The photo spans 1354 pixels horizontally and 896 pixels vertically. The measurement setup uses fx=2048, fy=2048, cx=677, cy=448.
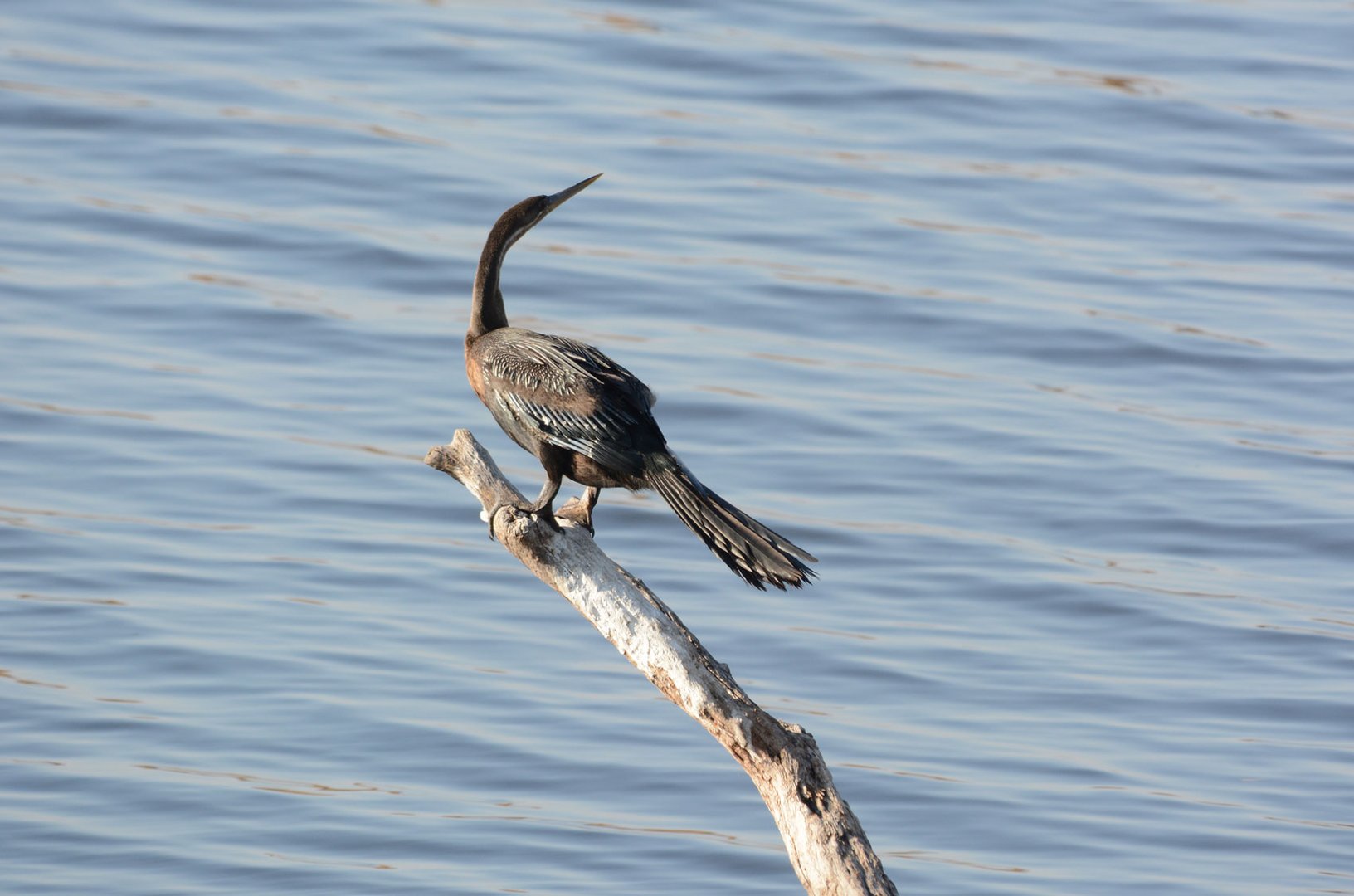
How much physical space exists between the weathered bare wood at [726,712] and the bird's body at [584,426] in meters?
0.19

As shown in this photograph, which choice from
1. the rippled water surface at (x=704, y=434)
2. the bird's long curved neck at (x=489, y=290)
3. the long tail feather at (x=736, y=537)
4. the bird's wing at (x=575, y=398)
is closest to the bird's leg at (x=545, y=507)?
the bird's wing at (x=575, y=398)

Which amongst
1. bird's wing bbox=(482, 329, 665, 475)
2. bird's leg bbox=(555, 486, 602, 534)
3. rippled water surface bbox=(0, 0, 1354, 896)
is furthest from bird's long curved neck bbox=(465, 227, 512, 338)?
rippled water surface bbox=(0, 0, 1354, 896)

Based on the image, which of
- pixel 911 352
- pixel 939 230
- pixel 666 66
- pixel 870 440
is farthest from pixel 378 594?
pixel 666 66

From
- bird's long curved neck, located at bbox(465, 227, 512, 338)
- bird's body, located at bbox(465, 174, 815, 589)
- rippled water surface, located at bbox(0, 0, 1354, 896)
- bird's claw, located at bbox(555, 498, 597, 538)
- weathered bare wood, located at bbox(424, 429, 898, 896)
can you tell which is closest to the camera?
weathered bare wood, located at bbox(424, 429, 898, 896)

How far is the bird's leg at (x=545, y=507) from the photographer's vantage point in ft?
19.5

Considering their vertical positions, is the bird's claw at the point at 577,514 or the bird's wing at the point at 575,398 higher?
the bird's wing at the point at 575,398

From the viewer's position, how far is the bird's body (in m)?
5.61

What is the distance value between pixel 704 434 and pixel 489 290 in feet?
22.9

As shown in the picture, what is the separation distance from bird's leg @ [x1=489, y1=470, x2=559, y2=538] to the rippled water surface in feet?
10.6

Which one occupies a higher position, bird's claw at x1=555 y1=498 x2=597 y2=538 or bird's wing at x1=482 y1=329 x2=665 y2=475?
bird's wing at x1=482 y1=329 x2=665 y2=475

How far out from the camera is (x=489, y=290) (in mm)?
6562

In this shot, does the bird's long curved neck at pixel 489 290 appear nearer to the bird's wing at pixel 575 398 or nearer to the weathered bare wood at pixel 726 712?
the bird's wing at pixel 575 398

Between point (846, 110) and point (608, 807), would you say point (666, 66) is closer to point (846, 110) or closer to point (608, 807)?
point (846, 110)

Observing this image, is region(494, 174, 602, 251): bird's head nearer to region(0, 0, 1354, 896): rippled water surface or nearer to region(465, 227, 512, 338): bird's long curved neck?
region(465, 227, 512, 338): bird's long curved neck
